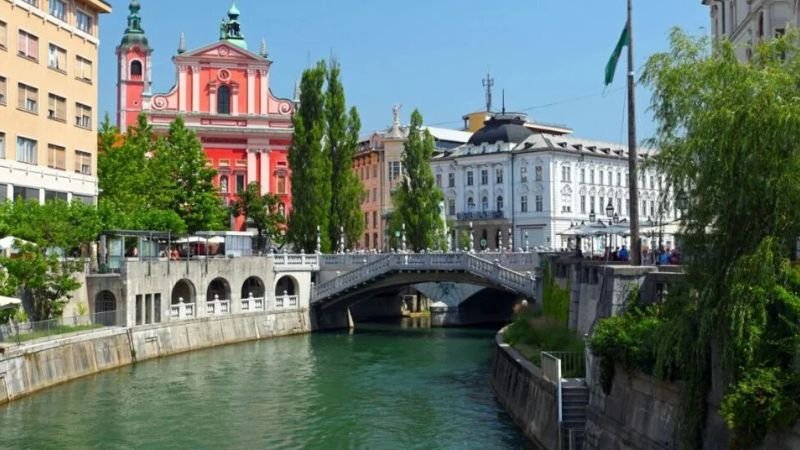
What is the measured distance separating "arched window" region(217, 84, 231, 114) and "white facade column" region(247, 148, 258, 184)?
4.00 metres

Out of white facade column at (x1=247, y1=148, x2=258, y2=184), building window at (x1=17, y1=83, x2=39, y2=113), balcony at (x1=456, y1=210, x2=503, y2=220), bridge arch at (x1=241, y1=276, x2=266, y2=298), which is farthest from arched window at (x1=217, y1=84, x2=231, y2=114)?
building window at (x1=17, y1=83, x2=39, y2=113)

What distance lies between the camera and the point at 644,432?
2202cm

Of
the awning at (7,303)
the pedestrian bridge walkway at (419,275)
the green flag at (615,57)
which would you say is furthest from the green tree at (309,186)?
the green flag at (615,57)

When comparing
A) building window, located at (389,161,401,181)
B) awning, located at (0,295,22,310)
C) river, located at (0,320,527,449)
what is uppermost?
building window, located at (389,161,401,181)

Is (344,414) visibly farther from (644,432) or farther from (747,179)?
(747,179)

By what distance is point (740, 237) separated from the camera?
63.2ft

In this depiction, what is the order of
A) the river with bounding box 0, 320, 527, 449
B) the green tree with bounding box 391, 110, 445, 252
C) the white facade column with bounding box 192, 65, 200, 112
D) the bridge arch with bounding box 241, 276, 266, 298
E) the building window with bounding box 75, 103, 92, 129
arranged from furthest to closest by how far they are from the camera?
the white facade column with bounding box 192, 65, 200, 112 < the green tree with bounding box 391, 110, 445, 252 < the bridge arch with bounding box 241, 276, 266, 298 < the building window with bounding box 75, 103, 92, 129 < the river with bounding box 0, 320, 527, 449

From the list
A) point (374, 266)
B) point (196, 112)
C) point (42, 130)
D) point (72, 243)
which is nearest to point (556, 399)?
point (72, 243)

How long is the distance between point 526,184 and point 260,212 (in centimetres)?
2881

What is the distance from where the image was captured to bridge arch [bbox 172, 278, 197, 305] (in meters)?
59.5

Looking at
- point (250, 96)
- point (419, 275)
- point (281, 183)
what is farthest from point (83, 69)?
point (281, 183)

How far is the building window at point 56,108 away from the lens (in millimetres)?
52775

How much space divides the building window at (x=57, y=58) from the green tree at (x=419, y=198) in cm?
2755

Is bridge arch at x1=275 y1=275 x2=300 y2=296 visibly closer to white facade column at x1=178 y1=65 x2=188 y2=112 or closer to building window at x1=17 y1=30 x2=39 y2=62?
building window at x1=17 y1=30 x2=39 y2=62
